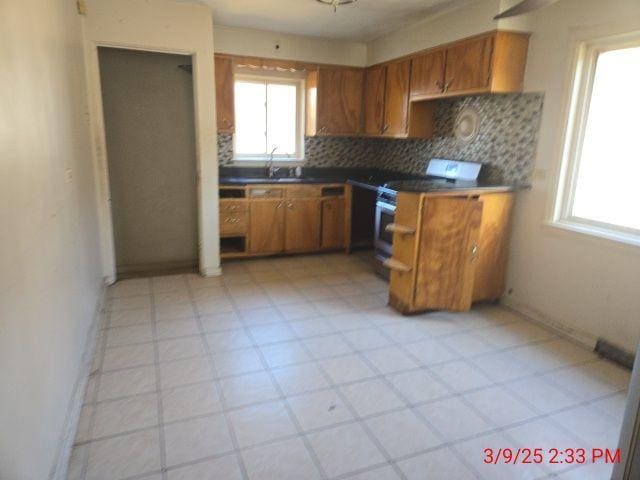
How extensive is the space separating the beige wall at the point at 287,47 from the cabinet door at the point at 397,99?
22.7 inches

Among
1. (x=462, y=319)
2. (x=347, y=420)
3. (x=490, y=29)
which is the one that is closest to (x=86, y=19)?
(x=490, y=29)

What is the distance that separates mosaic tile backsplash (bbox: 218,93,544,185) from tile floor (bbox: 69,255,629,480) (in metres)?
1.22

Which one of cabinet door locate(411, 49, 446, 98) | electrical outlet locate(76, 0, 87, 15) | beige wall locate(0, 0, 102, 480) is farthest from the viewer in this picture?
cabinet door locate(411, 49, 446, 98)

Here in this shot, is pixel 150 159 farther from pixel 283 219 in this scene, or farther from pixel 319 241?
pixel 319 241

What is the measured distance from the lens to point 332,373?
239 cm

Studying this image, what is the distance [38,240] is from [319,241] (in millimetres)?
3175

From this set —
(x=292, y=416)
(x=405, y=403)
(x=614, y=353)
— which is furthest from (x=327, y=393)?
(x=614, y=353)

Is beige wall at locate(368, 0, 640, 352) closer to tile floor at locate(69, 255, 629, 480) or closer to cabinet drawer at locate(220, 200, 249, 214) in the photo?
tile floor at locate(69, 255, 629, 480)

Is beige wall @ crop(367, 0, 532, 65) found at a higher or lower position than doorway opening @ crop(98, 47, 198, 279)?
higher

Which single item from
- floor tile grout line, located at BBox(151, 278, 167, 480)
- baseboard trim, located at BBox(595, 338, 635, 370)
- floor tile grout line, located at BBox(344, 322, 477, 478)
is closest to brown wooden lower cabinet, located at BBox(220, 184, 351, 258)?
floor tile grout line, located at BBox(151, 278, 167, 480)

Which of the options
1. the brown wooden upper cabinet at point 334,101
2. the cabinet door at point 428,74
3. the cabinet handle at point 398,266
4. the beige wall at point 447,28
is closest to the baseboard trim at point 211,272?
the cabinet handle at point 398,266

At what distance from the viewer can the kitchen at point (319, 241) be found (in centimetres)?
174

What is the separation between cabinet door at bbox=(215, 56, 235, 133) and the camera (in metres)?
4.05

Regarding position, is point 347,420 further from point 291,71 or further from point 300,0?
point 291,71
